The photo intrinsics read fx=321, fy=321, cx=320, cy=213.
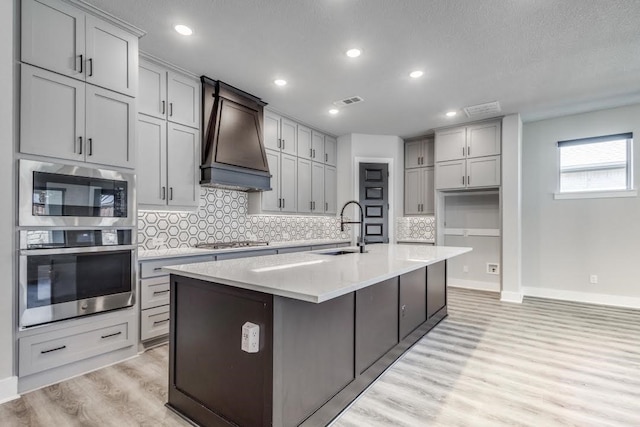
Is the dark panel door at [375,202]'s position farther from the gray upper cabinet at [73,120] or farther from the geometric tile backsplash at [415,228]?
the gray upper cabinet at [73,120]

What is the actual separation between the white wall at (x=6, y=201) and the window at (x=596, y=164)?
633 centimetres

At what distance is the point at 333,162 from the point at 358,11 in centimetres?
352

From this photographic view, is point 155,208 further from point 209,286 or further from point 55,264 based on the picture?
point 209,286

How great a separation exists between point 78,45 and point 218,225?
7.49ft

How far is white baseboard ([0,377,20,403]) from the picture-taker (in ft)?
6.65

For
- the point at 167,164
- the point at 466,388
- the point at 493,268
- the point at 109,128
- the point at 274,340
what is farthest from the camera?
the point at 493,268

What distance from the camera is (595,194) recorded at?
4.60m

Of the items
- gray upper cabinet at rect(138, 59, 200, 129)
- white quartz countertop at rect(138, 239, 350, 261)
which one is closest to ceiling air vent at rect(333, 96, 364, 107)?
gray upper cabinet at rect(138, 59, 200, 129)

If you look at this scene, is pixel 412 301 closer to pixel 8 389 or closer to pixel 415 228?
pixel 8 389

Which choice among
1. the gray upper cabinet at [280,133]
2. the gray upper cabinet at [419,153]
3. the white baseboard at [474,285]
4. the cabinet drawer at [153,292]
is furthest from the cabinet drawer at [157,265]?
the white baseboard at [474,285]

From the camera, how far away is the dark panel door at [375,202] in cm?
582

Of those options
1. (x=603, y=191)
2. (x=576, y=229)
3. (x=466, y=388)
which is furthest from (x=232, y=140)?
(x=603, y=191)

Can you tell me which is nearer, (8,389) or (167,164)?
(8,389)

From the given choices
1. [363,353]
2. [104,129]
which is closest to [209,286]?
[363,353]
